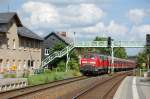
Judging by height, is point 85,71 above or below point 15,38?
below

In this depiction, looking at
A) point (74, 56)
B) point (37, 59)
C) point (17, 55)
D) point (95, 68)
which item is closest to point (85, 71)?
point (95, 68)

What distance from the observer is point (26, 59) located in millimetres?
59938

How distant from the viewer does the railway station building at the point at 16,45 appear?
2035 inches

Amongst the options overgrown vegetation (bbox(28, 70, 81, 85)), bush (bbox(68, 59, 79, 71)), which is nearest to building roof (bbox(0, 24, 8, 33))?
overgrown vegetation (bbox(28, 70, 81, 85))

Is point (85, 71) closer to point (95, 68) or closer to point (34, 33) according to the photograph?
point (95, 68)

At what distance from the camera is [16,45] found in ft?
182

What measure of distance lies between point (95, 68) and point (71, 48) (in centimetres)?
2449

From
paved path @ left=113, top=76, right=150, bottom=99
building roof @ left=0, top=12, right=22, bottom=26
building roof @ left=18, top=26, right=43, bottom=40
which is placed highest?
building roof @ left=0, top=12, right=22, bottom=26

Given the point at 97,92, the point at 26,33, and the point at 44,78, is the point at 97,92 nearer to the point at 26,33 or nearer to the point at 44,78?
the point at 44,78

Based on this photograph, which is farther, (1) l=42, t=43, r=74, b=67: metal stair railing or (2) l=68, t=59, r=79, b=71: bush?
(1) l=42, t=43, r=74, b=67: metal stair railing

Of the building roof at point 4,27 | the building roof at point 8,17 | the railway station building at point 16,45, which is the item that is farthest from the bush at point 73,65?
the building roof at point 4,27

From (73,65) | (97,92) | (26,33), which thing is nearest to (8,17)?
(26,33)

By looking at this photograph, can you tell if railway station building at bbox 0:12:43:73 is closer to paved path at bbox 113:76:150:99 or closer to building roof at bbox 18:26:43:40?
building roof at bbox 18:26:43:40

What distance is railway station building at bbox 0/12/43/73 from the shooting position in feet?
170
